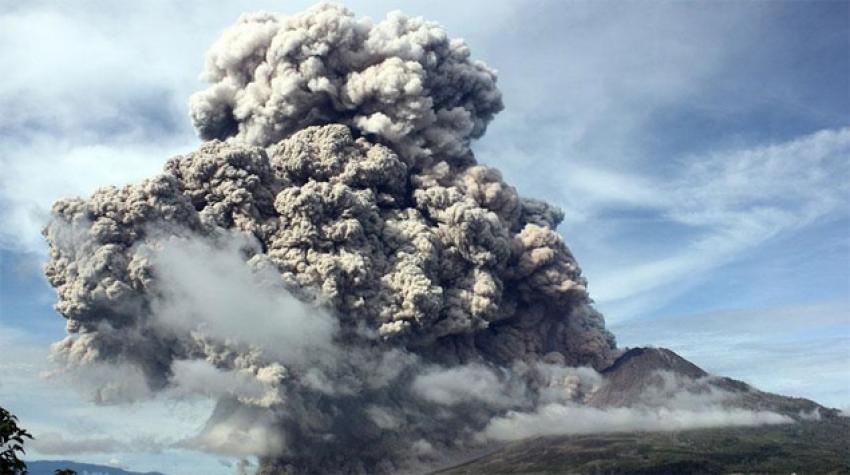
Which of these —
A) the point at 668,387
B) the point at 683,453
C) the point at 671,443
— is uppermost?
the point at 668,387

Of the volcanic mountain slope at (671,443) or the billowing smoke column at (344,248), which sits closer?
the billowing smoke column at (344,248)

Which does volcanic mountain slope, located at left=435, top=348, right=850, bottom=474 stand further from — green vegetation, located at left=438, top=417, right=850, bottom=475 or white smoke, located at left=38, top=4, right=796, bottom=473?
white smoke, located at left=38, top=4, right=796, bottom=473

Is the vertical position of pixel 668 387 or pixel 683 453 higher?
pixel 668 387

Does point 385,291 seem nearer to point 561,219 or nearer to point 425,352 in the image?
point 425,352

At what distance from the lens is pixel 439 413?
268ft

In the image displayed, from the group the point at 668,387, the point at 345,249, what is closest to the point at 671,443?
the point at 668,387

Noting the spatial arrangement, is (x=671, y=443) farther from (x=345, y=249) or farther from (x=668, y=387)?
(x=345, y=249)

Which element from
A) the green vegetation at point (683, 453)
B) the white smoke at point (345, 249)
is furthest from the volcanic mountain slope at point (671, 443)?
the white smoke at point (345, 249)

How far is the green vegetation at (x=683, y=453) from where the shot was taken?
12338 cm

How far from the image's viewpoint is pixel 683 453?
136875 millimetres

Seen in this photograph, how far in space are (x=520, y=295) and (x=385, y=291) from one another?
18643 millimetres

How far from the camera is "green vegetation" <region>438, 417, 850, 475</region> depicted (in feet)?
405

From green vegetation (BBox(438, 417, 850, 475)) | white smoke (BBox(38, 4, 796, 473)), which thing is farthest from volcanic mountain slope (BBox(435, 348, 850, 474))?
white smoke (BBox(38, 4, 796, 473))

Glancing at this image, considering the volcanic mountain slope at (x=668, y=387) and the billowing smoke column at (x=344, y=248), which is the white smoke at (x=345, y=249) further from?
the volcanic mountain slope at (x=668, y=387)
